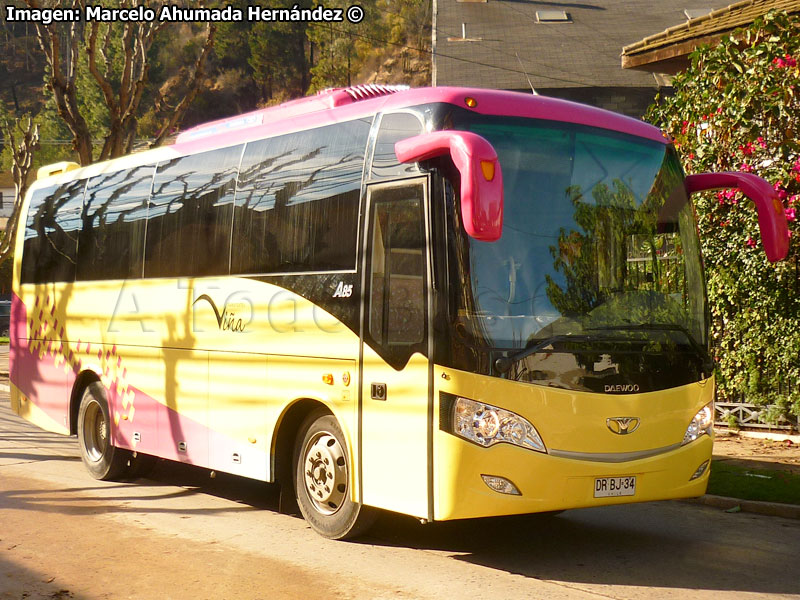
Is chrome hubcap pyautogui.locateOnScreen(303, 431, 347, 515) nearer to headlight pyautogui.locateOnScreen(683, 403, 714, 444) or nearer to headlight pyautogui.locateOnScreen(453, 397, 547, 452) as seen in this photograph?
headlight pyautogui.locateOnScreen(453, 397, 547, 452)

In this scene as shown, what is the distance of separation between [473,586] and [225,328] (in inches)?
141

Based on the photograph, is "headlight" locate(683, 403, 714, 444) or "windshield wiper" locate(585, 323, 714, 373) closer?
"windshield wiper" locate(585, 323, 714, 373)

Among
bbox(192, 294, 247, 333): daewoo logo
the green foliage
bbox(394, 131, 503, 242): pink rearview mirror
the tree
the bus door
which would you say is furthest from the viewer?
the tree

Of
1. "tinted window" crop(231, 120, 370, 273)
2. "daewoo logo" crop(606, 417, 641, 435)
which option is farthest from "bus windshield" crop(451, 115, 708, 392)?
"tinted window" crop(231, 120, 370, 273)

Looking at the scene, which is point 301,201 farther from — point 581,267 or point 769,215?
point 769,215

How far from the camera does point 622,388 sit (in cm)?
728

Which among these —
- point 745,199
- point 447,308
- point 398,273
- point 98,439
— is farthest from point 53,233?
point 745,199

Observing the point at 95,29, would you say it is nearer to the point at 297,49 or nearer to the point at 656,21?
the point at 656,21

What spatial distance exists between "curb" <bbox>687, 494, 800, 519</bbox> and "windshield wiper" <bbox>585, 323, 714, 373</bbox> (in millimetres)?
2182

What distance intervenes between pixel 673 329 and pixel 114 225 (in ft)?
20.4

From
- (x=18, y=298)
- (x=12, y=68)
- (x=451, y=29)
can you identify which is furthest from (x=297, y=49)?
(x=18, y=298)

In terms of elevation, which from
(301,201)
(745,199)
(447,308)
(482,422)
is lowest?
(482,422)

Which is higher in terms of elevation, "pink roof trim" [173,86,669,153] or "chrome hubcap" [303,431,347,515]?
"pink roof trim" [173,86,669,153]

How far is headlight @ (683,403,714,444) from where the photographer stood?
7.67 m
